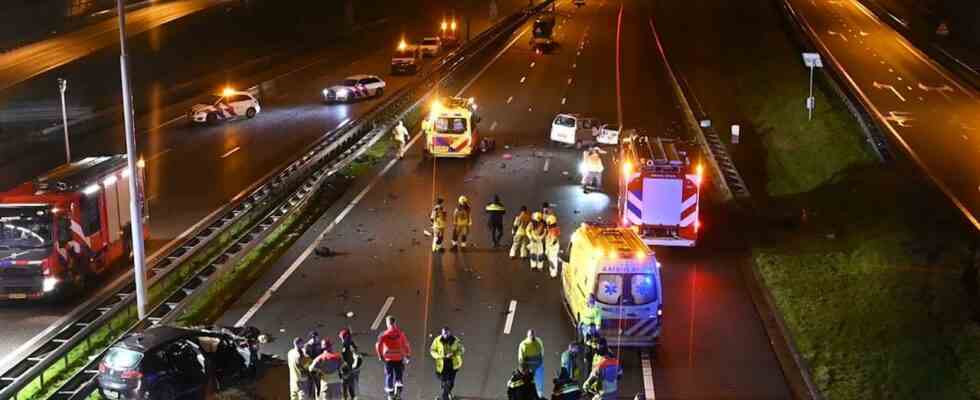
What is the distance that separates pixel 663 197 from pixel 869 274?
549 centimetres

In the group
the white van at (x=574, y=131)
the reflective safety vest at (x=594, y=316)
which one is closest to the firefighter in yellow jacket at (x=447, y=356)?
the reflective safety vest at (x=594, y=316)

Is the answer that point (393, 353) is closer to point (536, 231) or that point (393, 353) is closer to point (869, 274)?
point (536, 231)

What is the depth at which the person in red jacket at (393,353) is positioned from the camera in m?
16.0

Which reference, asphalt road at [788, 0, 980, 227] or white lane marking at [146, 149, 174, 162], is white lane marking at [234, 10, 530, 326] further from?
asphalt road at [788, 0, 980, 227]

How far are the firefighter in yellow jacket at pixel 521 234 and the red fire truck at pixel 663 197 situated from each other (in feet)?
9.59

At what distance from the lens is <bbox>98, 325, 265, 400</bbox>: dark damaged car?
612 inches

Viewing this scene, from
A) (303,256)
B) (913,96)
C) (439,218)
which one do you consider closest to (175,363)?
(303,256)

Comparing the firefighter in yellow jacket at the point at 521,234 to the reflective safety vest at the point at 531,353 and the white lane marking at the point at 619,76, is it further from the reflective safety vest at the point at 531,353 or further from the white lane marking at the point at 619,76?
the white lane marking at the point at 619,76

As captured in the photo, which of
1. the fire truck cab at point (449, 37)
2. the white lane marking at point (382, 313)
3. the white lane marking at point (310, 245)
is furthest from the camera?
the fire truck cab at point (449, 37)

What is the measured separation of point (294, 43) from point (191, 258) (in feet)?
177

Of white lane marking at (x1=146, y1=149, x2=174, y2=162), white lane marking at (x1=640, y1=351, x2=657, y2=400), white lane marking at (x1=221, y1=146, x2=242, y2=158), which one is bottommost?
white lane marking at (x1=146, y1=149, x2=174, y2=162)

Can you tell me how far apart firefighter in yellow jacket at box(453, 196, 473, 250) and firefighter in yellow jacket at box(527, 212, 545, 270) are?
165cm

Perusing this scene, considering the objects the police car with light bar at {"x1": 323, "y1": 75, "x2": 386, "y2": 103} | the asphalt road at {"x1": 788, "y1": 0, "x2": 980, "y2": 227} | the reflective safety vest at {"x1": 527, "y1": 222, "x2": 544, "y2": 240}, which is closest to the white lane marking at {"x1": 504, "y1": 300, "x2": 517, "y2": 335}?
the reflective safety vest at {"x1": 527, "y1": 222, "x2": 544, "y2": 240}

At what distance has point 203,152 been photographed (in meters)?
39.5
